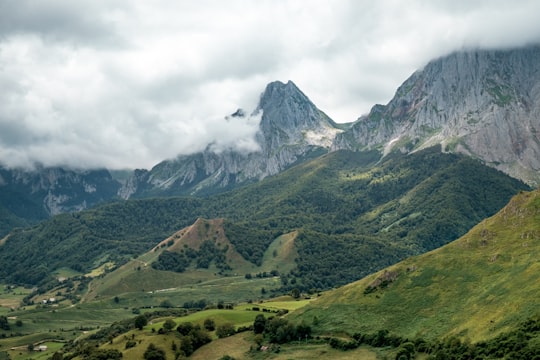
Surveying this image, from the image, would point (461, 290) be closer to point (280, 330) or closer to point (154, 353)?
point (280, 330)

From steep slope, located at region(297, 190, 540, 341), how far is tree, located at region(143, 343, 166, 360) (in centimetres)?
5307

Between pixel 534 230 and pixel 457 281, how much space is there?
29.8 m

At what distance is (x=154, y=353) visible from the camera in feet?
580

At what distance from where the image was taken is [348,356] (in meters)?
151

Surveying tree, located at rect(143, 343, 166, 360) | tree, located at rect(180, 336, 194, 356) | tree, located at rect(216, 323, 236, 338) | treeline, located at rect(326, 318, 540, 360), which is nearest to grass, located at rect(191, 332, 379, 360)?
tree, located at rect(180, 336, 194, 356)

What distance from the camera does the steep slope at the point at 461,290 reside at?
137 meters

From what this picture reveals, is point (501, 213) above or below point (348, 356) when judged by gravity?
above

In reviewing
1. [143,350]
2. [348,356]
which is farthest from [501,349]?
[143,350]

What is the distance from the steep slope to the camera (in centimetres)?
13700

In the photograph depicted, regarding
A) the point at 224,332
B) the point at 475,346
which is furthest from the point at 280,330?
the point at 475,346

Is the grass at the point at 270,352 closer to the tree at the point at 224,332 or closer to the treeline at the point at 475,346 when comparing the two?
the tree at the point at 224,332

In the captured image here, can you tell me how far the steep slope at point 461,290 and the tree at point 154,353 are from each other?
53.1 metres

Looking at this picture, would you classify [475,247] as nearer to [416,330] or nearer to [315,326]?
[416,330]

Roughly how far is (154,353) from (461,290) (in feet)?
344
